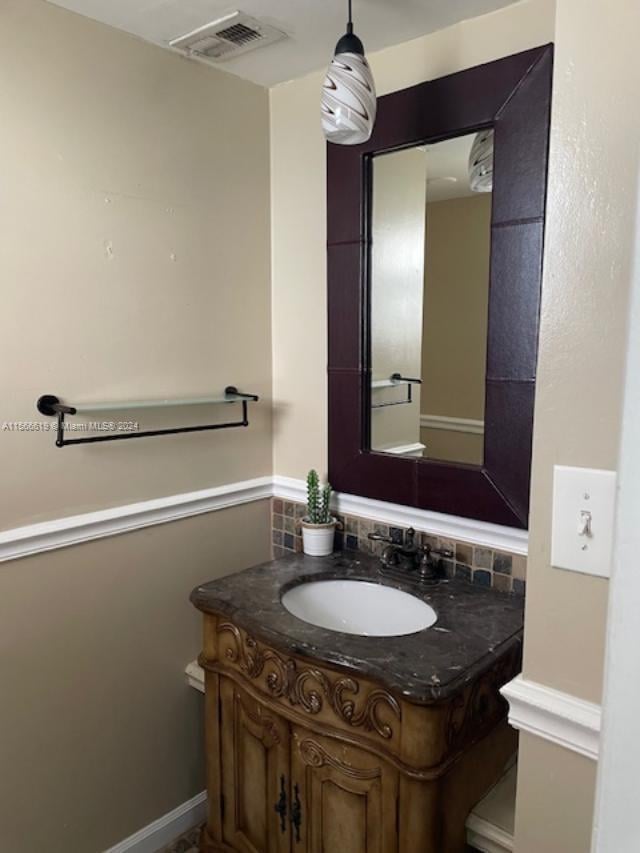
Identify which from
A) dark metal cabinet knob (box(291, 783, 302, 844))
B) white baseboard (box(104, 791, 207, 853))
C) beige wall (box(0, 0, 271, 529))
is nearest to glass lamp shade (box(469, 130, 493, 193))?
beige wall (box(0, 0, 271, 529))

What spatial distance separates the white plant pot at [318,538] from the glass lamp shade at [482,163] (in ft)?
3.20

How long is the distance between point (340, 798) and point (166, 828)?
2.76ft

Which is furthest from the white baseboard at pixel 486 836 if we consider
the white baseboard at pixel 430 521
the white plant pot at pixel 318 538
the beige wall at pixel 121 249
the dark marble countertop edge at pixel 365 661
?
the beige wall at pixel 121 249

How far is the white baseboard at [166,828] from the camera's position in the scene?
1815mm

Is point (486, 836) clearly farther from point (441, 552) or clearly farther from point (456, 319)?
point (456, 319)

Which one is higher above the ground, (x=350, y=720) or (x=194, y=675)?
(x=350, y=720)

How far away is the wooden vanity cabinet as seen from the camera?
1207 mm

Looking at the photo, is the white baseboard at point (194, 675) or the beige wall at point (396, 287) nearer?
the beige wall at point (396, 287)

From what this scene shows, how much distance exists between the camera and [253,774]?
1.55 metres

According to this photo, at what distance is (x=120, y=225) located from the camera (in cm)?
162

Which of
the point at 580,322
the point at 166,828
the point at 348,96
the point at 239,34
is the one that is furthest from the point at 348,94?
the point at 166,828

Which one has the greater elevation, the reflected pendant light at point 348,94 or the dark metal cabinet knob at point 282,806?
the reflected pendant light at point 348,94

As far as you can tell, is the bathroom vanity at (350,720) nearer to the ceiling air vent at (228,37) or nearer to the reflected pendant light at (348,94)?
the reflected pendant light at (348,94)

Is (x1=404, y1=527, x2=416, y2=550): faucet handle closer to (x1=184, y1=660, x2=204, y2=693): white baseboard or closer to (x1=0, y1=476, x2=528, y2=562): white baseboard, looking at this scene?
(x1=0, y1=476, x2=528, y2=562): white baseboard
